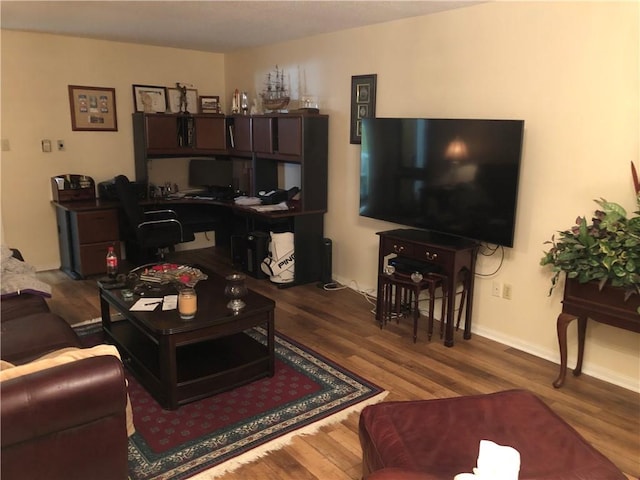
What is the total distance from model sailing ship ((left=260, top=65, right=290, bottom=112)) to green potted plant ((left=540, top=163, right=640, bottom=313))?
3.02 m

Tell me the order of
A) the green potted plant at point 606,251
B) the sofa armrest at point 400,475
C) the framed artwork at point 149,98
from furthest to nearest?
the framed artwork at point 149,98, the green potted plant at point 606,251, the sofa armrest at point 400,475

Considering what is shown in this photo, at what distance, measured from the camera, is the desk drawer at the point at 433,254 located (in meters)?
3.45

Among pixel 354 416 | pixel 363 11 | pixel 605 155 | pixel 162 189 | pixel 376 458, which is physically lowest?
pixel 354 416

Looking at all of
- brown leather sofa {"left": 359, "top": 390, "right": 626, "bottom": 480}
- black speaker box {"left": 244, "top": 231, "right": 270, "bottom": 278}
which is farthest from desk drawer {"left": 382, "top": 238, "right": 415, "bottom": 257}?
brown leather sofa {"left": 359, "top": 390, "right": 626, "bottom": 480}

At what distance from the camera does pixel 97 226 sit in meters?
4.95

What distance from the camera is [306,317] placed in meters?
4.06

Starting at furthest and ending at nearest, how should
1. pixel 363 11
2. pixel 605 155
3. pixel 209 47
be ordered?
pixel 209 47 < pixel 363 11 < pixel 605 155

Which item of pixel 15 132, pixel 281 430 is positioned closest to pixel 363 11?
pixel 281 430

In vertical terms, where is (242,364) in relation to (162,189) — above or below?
below

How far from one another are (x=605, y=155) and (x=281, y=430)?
2334mm

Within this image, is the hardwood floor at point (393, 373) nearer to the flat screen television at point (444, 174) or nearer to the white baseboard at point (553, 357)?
the white baseboard at point (553, 357)

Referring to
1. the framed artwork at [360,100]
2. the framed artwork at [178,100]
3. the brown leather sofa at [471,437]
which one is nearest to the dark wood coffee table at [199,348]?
the brown leather sofa at [471,437]

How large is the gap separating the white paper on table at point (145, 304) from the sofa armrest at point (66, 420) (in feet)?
3.64

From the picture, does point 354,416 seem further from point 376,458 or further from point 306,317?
point 306,317
